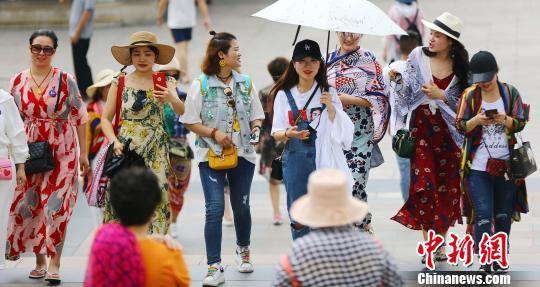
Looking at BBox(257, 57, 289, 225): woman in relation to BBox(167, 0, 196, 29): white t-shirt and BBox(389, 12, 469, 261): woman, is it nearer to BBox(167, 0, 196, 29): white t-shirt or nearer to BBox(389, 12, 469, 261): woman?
BBox(389, 12, 469, 261): woman

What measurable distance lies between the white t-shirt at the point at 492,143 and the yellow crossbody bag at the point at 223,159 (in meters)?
1.70

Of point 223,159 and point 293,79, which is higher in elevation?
point 293,79

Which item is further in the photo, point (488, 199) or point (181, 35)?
point (181, 35)

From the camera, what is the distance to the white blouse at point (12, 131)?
8867 millimetres

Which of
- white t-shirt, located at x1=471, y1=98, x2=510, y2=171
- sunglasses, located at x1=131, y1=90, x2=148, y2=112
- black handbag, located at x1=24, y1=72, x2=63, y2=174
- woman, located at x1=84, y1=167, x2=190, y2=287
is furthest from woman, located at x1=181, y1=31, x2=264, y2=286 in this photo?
woman, located at x1=84, y1=167, x2=190, y2=287


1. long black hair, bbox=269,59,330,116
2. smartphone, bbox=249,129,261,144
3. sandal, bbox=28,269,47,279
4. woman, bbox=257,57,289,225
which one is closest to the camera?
long black hair, bbox=269,59,330,116

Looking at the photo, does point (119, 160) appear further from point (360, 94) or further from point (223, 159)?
point (360, 94)

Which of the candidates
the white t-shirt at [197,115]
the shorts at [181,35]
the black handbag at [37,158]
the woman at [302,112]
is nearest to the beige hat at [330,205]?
the woman at [302,112]

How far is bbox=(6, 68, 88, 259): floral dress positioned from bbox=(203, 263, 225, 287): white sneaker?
3.95 feet

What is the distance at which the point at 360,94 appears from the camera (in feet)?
30.6

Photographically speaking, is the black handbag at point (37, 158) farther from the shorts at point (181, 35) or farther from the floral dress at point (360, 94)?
the shorts at point (181, 35)

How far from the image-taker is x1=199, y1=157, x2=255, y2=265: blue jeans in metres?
9.07

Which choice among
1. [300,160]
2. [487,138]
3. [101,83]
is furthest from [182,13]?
[487,138]

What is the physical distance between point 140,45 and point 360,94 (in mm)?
1646
